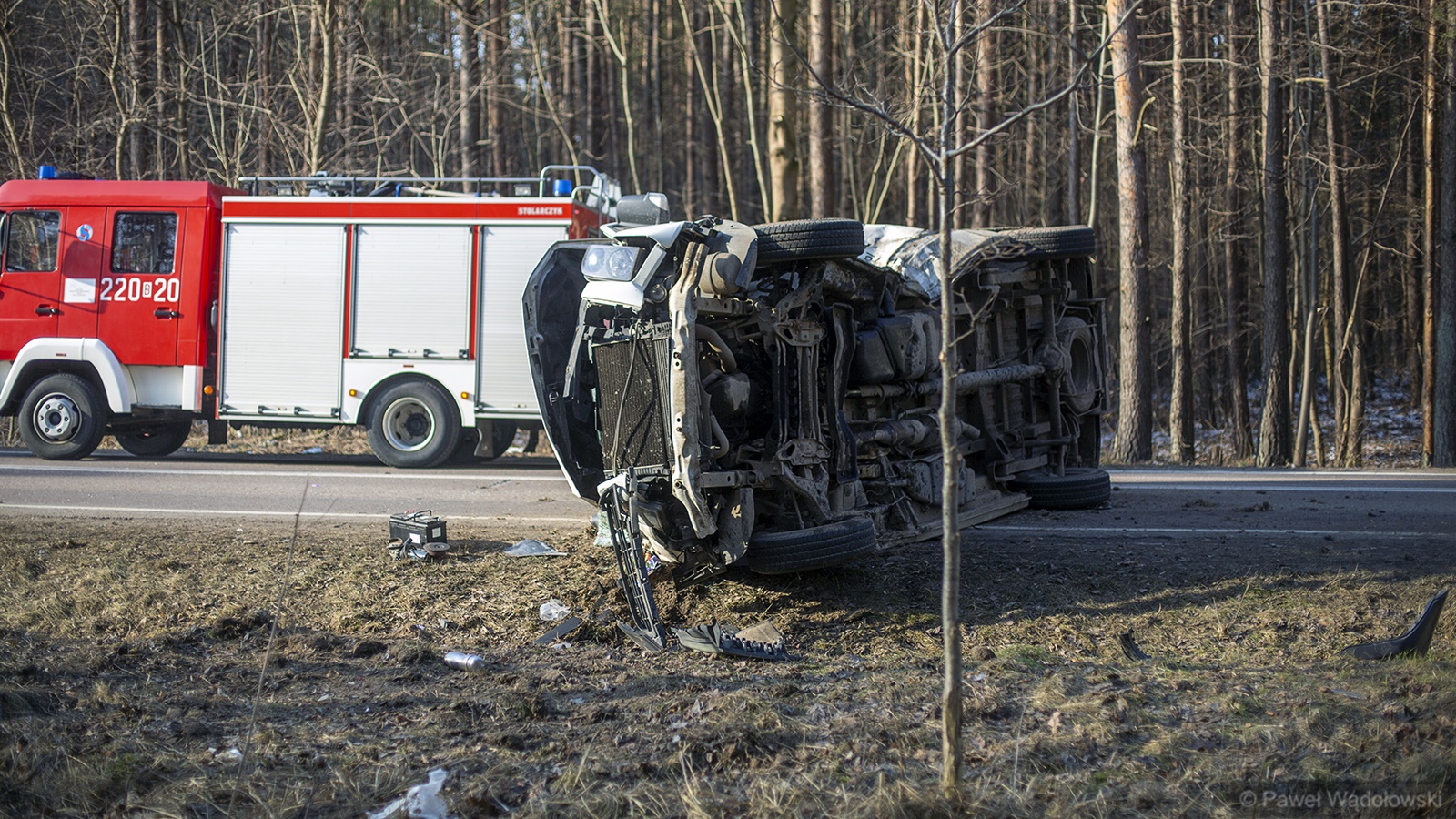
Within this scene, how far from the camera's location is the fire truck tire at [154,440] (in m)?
12.9

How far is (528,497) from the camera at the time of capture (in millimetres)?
9523

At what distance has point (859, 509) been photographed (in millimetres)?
6168

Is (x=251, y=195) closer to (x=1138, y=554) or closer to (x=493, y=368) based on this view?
(x=493, y=368)

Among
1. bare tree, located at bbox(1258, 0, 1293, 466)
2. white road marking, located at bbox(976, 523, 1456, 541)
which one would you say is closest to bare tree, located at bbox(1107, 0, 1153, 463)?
bare tree, located at bbox(1258, 0, 1293, 466)

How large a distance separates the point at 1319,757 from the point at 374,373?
10.2 meters

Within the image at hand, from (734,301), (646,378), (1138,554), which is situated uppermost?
(734,301)

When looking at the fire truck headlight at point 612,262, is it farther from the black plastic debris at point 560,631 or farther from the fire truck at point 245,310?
the fire truck at point 245,310

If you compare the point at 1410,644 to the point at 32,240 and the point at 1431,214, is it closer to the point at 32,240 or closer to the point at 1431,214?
the point at 32,240

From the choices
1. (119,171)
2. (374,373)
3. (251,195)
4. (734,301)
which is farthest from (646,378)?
(119,171)

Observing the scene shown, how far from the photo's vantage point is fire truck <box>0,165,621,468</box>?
1167 centimetres

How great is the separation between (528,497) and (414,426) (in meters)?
3.03

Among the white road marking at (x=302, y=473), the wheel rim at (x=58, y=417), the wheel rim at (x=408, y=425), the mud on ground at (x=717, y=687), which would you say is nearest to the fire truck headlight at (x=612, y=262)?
the mud on ground at (x=717, y=687)

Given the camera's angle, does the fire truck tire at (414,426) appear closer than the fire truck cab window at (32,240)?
Yes

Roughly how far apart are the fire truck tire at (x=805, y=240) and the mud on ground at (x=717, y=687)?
1.87 m
